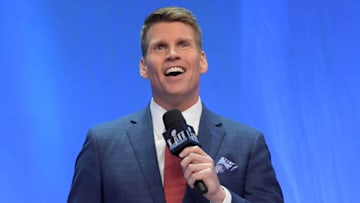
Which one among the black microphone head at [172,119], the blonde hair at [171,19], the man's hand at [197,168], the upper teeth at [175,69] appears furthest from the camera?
the blonde hair at [171,19]

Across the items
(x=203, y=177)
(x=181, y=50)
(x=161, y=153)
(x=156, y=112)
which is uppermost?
Result: (x=181, y=50)

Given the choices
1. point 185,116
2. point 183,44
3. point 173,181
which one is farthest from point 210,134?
point 183,44

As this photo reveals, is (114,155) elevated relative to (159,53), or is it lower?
lower

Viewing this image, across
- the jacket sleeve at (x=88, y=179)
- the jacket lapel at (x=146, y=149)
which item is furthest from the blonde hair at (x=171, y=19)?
the jacket sleeve at (x=88, y=179)

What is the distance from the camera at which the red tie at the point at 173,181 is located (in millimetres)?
1789

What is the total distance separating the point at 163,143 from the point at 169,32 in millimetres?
377

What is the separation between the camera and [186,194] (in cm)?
176

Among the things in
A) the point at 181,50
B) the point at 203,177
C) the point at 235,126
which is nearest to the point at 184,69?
the point at 181,50

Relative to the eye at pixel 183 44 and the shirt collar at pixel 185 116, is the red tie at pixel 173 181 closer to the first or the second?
the shirt collar at pixel 185 116

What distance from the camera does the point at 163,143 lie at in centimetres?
190

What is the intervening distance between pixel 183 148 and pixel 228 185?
13.2 inches

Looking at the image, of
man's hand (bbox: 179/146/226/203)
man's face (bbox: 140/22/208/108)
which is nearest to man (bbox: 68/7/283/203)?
man's face (bbox: 140/22/208/108)

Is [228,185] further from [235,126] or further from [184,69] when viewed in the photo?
[184,69]

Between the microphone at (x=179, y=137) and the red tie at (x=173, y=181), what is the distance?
8.9 inches
